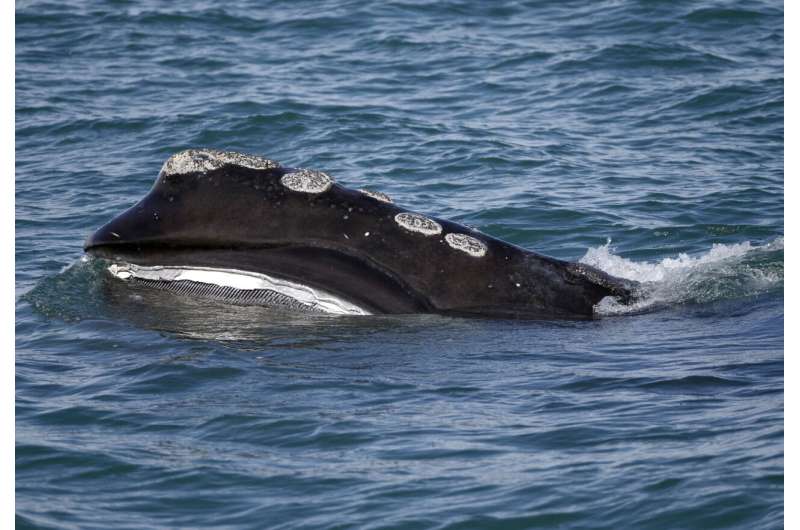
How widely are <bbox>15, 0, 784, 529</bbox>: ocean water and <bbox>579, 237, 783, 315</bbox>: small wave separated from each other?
3 centimetres

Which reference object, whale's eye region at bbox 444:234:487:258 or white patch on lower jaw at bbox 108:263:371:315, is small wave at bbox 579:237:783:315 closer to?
whale's eye region at bbox 444:234:487:258

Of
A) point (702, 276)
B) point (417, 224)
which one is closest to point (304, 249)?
point (417, 224)

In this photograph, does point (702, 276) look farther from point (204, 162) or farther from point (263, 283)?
point (204, 162)

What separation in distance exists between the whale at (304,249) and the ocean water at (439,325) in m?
0.17

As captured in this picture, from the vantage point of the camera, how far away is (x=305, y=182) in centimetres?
854

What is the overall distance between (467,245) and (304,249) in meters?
1.10

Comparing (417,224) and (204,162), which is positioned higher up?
(204,162)

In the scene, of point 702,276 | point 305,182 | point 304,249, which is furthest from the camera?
point 702,276

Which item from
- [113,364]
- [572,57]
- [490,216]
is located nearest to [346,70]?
[572,57]

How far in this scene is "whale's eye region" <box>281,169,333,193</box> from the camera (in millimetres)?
8508

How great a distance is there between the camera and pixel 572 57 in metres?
19.4

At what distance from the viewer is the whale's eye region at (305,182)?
8508 mm

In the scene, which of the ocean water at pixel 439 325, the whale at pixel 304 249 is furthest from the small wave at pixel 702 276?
the whale at pixel 304 249

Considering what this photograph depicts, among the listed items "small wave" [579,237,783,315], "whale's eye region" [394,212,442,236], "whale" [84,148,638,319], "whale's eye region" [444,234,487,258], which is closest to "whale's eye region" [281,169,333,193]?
"whale" [84,148,638,319]
